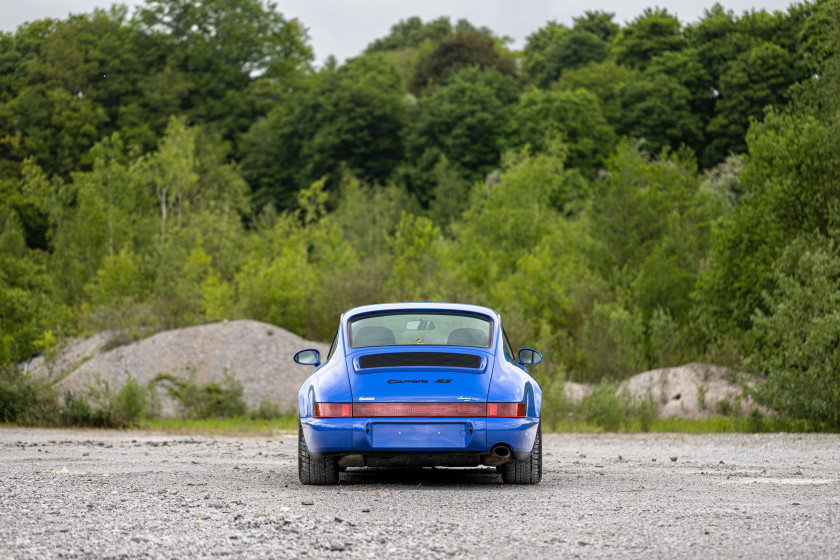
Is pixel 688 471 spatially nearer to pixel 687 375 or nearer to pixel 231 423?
pixel 231 423

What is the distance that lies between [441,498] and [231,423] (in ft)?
58.7

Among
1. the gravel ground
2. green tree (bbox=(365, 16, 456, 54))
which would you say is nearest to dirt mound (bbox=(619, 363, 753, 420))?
the gravel ground

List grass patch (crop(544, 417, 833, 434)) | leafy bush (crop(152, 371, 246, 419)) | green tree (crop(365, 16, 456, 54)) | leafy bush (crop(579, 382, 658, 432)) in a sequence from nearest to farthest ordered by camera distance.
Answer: grass patch (crop(544, 417, 833, 434))
leafy bush (crop(579, 382, 658, 432))
leafy bush (crop(152, 371, 246, 419))
green tree (crop(365, 16, 456, 54))

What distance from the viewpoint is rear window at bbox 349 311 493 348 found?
10.0 m

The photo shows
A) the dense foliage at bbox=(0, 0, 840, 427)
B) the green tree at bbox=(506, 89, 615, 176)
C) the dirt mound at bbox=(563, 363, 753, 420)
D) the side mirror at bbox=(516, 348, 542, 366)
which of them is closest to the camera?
the side mirror at bbox=(516, 348, 542, 366)

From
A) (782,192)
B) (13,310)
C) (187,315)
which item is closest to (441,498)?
(782,192)

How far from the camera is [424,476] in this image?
36.9 ft

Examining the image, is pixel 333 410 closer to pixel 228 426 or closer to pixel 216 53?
pixel 228 426

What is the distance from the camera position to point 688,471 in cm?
1214

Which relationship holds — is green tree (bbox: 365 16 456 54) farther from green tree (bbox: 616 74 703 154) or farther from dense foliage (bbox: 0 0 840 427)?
green tree (bbox: 616 74 703 154)

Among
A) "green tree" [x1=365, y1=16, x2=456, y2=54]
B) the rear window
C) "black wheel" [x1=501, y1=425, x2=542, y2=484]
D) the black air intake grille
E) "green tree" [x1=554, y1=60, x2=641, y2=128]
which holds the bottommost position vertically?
"black wheel" [x1=501, y1=425, x2=542, y2=484]

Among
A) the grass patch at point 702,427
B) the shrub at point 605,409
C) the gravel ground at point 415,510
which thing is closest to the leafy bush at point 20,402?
the gravel ground at point 415,510

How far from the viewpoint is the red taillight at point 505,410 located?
933 centimetres

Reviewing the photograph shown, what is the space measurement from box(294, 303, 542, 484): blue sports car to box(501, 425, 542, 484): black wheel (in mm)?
12
